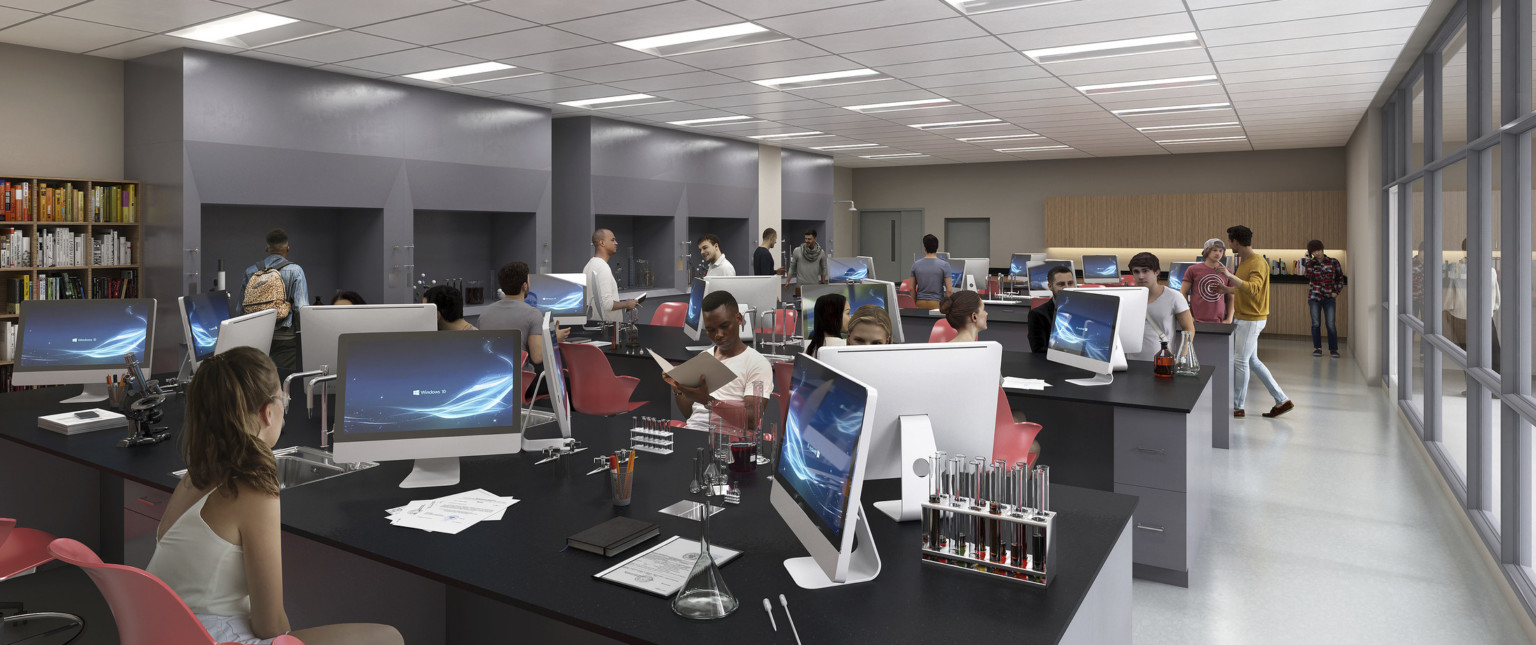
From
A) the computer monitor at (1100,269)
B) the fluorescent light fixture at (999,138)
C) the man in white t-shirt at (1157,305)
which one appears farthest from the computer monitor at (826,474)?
the fluorescent light fixture at (999,138)

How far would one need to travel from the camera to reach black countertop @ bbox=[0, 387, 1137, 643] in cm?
166

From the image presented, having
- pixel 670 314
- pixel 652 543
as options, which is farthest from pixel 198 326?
pixel 670 314

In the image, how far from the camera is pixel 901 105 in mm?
8852

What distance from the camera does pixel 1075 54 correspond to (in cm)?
640

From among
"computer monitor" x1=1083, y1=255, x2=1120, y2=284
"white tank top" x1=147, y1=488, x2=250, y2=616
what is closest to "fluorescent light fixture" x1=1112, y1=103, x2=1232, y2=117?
"computer monitor" x1=1083, y1=255, x2=1120, y2=284

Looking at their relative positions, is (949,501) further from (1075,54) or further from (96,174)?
(96,174)

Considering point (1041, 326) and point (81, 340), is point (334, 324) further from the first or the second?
point (1041, 326)

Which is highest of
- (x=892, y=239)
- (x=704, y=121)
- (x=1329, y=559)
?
(x=704, y=121)

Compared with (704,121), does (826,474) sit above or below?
below

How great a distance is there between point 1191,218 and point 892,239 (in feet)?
17.3

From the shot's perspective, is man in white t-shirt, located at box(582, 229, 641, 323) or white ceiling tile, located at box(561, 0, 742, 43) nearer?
white ceiling tile, located at box(561, 0, 742, 43)

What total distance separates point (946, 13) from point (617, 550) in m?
4.18

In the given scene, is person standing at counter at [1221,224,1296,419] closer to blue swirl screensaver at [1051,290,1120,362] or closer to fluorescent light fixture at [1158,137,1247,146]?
blue swirl screensaver at [1051,290,1120,362]

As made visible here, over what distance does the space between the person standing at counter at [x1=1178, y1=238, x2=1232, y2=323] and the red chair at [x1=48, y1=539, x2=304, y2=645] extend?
683 centimetres
